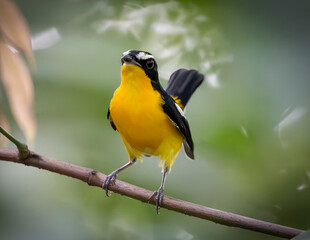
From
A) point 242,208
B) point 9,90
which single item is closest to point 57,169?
Result: point 9,90

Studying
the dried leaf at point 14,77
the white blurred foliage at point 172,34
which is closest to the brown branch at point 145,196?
the dried leaf at point 14,77

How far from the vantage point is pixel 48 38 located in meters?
0.83

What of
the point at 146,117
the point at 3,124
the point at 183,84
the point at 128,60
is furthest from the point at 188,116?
the point at 3,124

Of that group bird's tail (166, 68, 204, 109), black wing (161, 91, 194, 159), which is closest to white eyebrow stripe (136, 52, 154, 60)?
black wing (161, 91, 194, 159)

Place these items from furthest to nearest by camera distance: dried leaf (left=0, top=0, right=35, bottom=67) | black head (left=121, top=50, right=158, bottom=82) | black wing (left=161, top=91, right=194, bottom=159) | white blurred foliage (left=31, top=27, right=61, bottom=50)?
white blurred foliage (left=31, top=27, right=61, bottom=50) → black wing (left=161, top=91, right=194, bottom=159) → black head (left=121, top=50, right=158, bottom=82) → dried leaf (left=0, top=0, right=35, bottom=67)

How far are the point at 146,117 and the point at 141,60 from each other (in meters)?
0.11

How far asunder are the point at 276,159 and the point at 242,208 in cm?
11

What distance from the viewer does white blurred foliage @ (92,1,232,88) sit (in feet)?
2.59

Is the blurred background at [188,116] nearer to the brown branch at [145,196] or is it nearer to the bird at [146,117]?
the bird at [146,117]

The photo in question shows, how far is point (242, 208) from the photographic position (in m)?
0.74

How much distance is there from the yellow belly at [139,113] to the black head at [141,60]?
1 cm

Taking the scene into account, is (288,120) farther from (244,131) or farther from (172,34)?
(172,34)

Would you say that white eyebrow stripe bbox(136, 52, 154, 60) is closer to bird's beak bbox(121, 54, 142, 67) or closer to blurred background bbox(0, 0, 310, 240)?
bird's beak bbox(121, 54, 142, 67)

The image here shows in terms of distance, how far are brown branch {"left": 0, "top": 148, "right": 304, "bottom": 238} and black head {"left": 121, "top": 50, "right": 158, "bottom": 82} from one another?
173 mm
